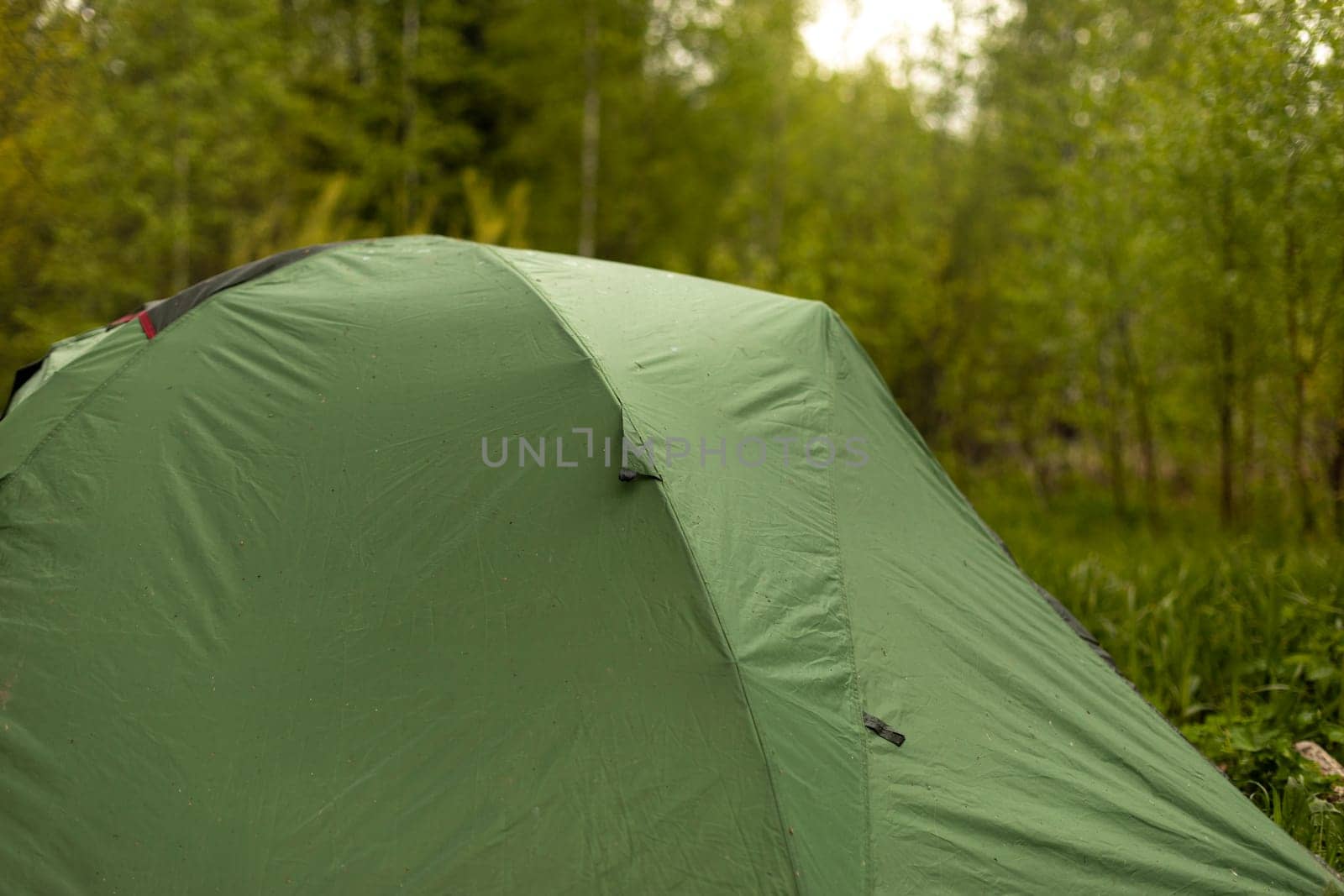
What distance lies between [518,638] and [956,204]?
8384mm

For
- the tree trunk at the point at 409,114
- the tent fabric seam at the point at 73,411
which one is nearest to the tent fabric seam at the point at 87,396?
the tent fabric seam at the point at 73,411

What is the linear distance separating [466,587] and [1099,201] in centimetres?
636

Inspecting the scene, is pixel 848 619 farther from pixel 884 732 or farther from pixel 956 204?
pixel 956 204

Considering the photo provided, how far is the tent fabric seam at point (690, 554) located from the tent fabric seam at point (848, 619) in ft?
0.21

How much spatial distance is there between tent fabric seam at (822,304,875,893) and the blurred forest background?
5.01 ft

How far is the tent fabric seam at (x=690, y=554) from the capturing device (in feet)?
6.42

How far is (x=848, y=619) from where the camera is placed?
92.0 inches

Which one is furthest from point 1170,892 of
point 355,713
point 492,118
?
point 492,118

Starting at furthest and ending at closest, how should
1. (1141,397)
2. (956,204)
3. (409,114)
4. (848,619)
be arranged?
(409,114), (956,204), (1141,397), (848,619)

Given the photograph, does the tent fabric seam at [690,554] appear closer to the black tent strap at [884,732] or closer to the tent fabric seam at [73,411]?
the black tent strap at [884,732]

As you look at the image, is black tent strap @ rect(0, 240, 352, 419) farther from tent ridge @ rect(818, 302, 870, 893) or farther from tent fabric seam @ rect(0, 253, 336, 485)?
tent ridge @ rect(818, 302, 870, 893)

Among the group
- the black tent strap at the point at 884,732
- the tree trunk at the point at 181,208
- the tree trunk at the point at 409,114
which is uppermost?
the tree trunk at the point at 409,114

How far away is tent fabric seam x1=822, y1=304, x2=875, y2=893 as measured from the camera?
202 centimetres

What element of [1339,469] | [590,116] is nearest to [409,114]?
[590,116]
